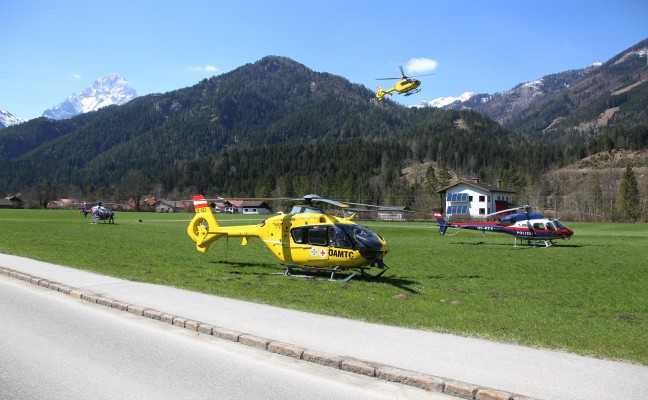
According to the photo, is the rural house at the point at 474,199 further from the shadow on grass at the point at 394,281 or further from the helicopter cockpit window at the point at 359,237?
the helicopter cockpit window at the point at 359,237

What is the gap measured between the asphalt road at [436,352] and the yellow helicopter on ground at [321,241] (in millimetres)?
5826

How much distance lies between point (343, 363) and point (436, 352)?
1.67 metres

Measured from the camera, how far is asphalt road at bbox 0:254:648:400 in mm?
6578

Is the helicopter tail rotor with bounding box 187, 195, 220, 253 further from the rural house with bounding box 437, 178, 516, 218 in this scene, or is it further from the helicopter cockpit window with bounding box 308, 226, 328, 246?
the rural house with bounding box 437, 178, 516, 218

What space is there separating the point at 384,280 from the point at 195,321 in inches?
377

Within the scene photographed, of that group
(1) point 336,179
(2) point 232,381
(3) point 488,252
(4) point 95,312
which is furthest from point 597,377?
(1) point 336,179

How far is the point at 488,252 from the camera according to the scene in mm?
32031

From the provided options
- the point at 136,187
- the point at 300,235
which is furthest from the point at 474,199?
the point at 136,187

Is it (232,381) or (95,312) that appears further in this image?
(95,312)

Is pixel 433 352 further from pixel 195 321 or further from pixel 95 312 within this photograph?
pixel 95 312

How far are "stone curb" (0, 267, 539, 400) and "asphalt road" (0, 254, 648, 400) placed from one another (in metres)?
0.20

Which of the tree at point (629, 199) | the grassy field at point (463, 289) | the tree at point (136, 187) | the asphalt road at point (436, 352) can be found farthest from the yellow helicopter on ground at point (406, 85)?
the tree at point (136, 187)

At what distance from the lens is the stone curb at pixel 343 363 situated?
21.1 ft

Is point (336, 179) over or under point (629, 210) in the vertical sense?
over
